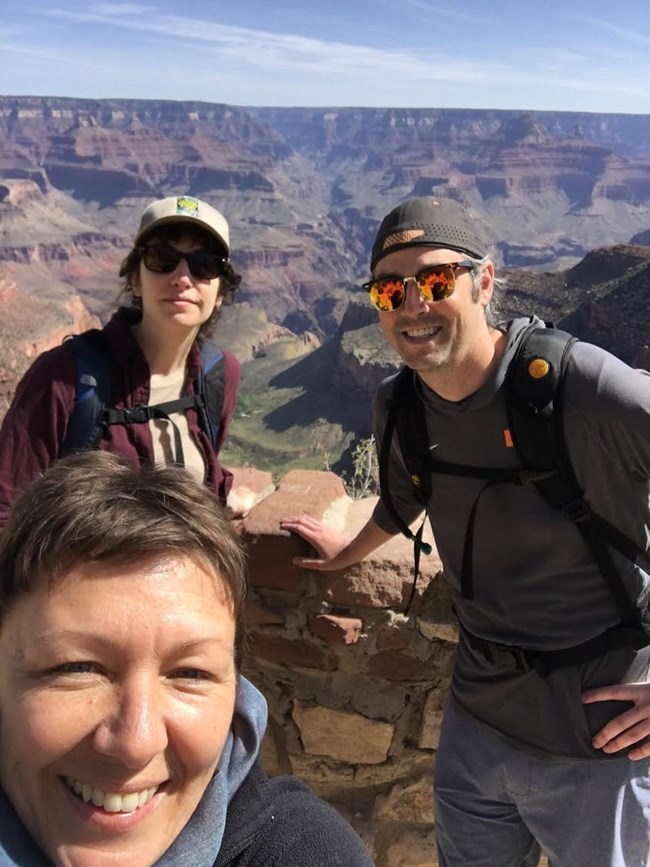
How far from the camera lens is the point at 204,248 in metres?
2.31

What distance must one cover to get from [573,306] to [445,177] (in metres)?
131

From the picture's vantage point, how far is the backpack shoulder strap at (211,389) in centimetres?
236

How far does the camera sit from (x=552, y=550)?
170 cm

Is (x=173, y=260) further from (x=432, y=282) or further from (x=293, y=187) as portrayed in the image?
(x=293, y=187)

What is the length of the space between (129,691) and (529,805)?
1.21 metres

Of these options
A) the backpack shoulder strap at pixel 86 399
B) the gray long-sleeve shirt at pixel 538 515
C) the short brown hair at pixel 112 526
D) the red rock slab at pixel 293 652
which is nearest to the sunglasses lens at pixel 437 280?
the gray long-sleeve shirt at pixel 538 515

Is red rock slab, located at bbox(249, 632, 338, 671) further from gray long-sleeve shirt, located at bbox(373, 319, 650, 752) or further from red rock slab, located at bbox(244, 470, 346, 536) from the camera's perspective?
gray long-sleeve shirt, located at bbox(373, 319, 650, 752)

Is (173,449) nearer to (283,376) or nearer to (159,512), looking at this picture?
(159,512)

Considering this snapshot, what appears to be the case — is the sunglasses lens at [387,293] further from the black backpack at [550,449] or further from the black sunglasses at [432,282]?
the black backpack at [550,449]

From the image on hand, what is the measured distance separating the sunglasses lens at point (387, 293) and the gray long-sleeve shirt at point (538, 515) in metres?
0.24

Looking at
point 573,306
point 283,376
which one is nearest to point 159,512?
point 573,306

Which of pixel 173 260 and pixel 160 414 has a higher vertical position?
pixel 173 260

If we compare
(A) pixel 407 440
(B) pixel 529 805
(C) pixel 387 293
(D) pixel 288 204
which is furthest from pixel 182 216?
(D) pixel 288 204

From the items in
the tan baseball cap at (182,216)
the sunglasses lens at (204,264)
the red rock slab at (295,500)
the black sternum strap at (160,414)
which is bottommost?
the red rock slab at (295,500)
